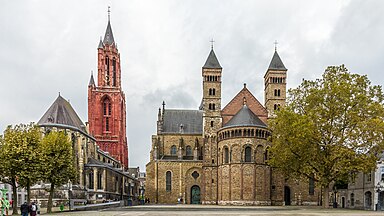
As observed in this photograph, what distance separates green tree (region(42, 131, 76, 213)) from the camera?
4269 cm

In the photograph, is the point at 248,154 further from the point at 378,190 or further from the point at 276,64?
the point at 378,190

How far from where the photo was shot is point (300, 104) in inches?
1973

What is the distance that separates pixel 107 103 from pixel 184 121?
118 feet

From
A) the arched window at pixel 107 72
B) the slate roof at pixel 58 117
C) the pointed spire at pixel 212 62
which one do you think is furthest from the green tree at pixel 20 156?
the arched window at pixel 107 72

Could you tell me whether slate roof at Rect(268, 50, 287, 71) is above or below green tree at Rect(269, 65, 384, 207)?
above

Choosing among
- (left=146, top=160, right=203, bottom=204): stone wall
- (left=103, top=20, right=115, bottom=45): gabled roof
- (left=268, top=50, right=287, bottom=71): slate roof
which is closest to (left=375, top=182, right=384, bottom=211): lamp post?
(left=268, top=50, right=287, bottom=71): slate roof

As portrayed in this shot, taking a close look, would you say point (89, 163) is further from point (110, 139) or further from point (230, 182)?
point (110, 139)

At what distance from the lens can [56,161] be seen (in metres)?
43.2

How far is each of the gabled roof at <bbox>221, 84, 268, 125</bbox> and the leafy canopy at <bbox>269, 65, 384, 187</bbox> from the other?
2369cm

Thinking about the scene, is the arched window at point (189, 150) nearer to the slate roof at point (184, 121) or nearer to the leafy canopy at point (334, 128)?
the slate roof at point (184, 121)

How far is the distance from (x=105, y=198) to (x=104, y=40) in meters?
54.4

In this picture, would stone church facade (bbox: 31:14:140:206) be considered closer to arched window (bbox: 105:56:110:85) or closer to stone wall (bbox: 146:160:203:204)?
arched window (bbox: 105:56:110:85)

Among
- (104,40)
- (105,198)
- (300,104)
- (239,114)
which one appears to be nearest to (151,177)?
(105,198)

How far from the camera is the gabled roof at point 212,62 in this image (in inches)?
2921
